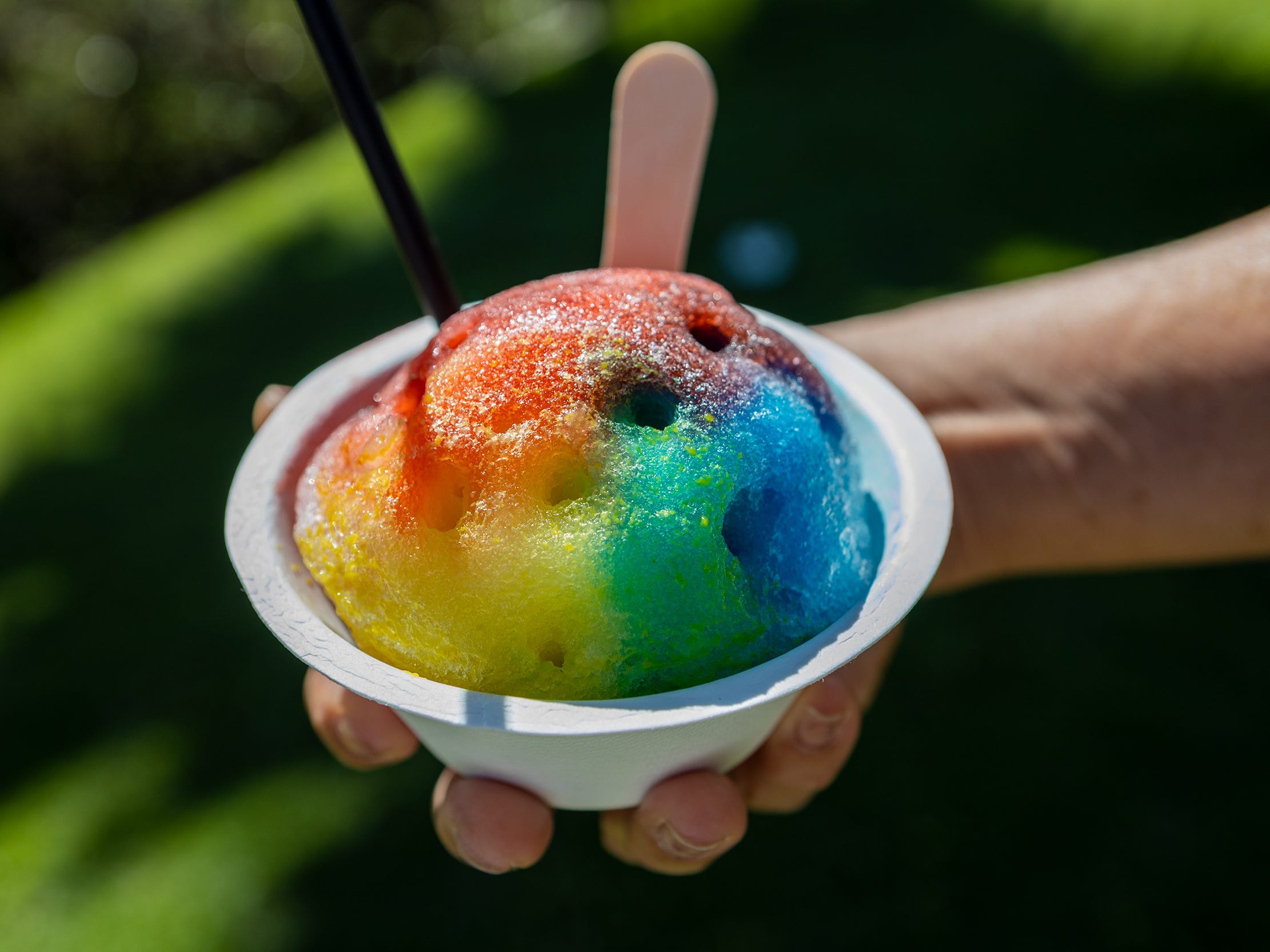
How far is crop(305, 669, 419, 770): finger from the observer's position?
1.33m

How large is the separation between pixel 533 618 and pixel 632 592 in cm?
10

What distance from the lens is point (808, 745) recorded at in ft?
4.32

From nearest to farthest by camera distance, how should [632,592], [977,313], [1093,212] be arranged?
[632,592] → [977,313] → [1093,212]

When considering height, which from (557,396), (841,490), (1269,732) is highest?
(557,396)

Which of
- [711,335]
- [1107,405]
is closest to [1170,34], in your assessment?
[1107,405]

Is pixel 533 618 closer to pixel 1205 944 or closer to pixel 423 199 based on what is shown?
pixel 1205 944

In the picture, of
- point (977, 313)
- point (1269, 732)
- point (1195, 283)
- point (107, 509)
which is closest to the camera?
point (1195, 283)

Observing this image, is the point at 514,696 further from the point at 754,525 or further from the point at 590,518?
the point at 754,525

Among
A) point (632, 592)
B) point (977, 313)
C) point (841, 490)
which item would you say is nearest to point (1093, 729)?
point (977, 313)

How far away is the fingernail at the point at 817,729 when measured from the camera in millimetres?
1278

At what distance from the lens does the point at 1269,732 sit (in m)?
2.12

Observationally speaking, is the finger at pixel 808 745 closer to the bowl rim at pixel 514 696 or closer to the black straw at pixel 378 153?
the bowl rim at pixel 514 696

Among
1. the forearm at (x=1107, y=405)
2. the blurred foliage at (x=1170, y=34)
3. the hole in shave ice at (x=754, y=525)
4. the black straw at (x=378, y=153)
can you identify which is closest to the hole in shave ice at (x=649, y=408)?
the hole in shave ice at (x=754, y=525)

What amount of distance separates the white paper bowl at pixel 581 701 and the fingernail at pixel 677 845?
49 millimetres
